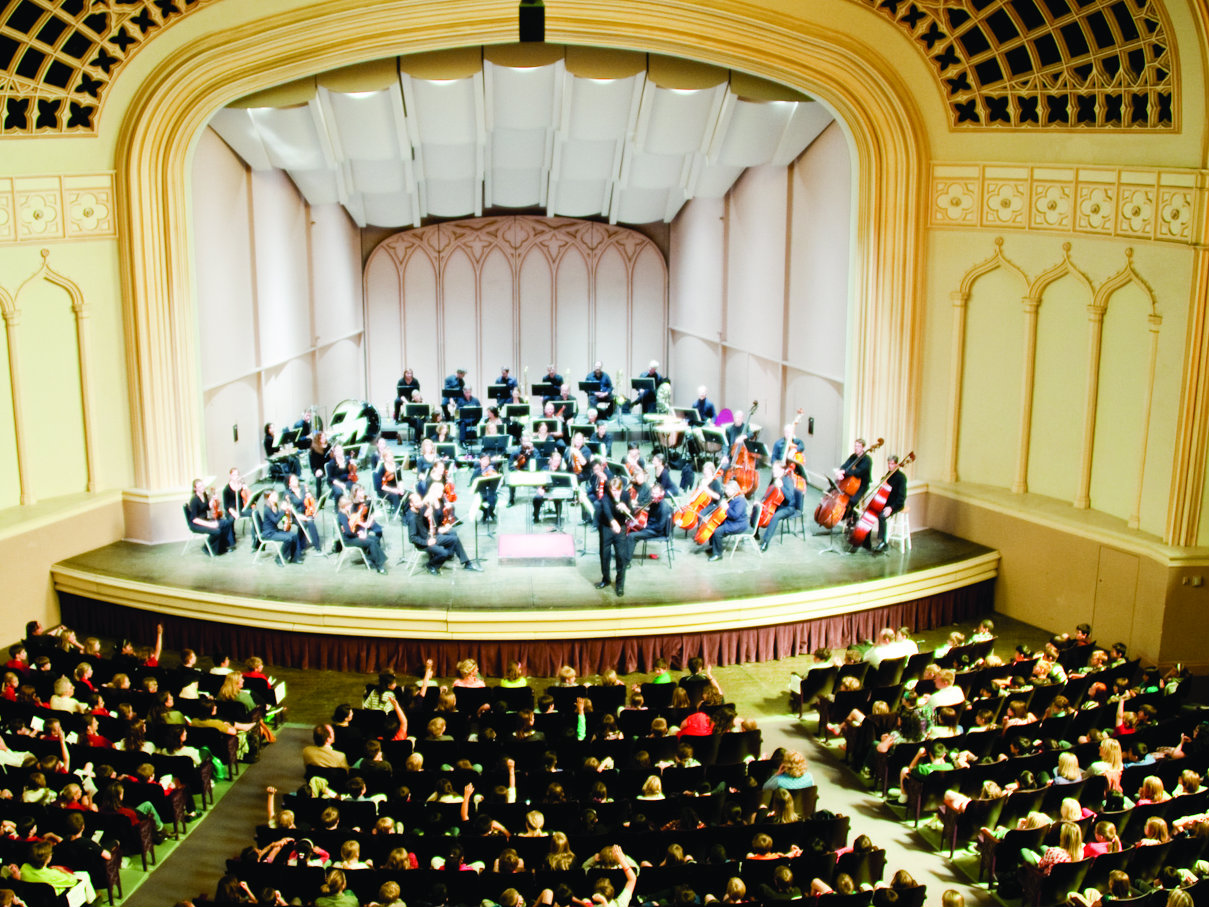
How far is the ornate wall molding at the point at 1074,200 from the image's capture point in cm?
1294

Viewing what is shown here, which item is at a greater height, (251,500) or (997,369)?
(997,369)

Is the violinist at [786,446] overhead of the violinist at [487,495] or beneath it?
overhead

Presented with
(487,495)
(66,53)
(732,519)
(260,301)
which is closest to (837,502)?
(732,519)

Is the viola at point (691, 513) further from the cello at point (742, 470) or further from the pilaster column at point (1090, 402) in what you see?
the pilaster column at point (1090, 402)

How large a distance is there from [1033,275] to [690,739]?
8.26 meters

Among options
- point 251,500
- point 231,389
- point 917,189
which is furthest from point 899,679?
point 231,389

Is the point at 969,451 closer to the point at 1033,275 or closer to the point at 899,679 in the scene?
the point at 1033,275

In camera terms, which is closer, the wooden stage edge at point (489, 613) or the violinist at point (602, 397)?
the wooden stage edge at point (489, 613)

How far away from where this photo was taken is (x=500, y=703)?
10711 millimetres

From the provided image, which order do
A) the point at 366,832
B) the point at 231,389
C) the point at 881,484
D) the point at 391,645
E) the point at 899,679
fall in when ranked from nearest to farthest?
1. the point at 366,832
2. the point at 899,679
3. the point at 391,645
4. the point at 881,484
5. the point at 231,389

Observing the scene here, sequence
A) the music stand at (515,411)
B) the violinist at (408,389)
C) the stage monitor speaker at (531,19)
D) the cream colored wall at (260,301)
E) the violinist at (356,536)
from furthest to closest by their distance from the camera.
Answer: the violinist at (408,389), the music stand at (515,411), the cream colored wall at (260,301), the violinist at (356,536), the stage monitor speaker at (531,19)

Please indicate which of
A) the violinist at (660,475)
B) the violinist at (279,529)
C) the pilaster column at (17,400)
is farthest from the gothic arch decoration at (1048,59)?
the pilaster column at (17,400)

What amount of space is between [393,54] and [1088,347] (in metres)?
9.64

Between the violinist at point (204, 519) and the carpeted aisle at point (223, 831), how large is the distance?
3731mm
